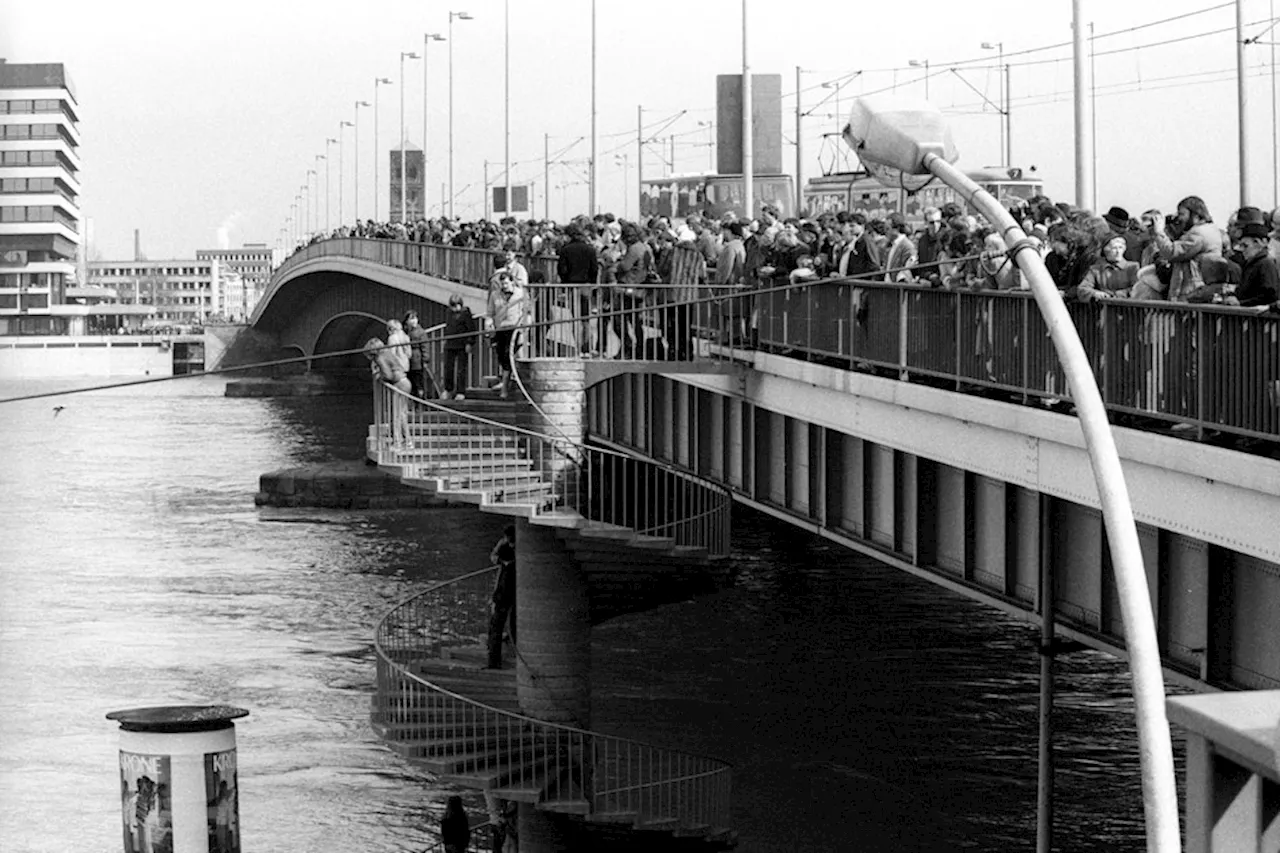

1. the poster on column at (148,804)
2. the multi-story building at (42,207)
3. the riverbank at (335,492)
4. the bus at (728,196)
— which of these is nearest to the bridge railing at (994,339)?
the poster on column at (148,804)

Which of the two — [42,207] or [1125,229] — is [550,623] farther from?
[42,207]

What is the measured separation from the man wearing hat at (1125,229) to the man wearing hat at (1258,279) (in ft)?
14.3

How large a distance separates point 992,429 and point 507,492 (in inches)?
380

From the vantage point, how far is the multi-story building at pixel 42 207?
15888 cm

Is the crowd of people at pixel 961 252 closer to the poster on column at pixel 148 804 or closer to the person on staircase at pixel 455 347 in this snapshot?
the person on staircase at pixel 455 347

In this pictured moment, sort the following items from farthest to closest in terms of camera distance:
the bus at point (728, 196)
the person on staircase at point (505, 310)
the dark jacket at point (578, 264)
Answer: the bus at point (728, 196) → the dark jacket at point (578, 264) → the person on staircase at point (505, 310)

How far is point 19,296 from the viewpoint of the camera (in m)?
181

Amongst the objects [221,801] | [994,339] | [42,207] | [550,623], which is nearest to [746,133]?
[550,623]

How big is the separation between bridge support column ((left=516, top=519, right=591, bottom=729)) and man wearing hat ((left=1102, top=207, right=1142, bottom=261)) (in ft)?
34.3

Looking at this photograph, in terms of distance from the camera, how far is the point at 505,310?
29703 mm

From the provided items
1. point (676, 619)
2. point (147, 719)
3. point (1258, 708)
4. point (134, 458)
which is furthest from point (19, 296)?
point (1258, 708)

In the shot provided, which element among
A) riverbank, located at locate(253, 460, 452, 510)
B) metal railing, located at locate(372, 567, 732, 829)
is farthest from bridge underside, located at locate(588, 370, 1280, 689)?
riverbank, located at locate(253, 460, 452, 510)

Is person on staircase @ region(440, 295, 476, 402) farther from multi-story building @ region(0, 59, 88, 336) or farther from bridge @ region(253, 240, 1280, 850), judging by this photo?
multi-story building @ region(0, 59, 88, 336)

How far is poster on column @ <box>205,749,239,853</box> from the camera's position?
57.7 feet
